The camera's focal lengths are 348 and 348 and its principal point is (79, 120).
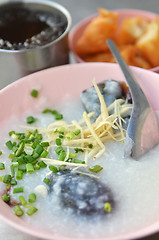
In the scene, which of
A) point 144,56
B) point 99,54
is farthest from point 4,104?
point 144,56

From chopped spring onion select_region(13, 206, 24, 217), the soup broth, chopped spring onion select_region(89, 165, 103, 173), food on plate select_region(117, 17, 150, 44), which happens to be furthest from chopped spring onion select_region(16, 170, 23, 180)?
food on plate select_region(117, 17, 150, 44)

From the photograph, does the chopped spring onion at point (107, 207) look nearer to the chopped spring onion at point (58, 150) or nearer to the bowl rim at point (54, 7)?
the chopped spring onion at point (58, 150)

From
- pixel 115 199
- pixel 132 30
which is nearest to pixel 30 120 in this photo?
pixel 115 199

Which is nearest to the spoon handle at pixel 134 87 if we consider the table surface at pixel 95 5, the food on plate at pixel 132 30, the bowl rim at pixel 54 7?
the bowl rim at pixel 54 7

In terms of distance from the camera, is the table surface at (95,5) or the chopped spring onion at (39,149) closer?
the chopped spring onion at (39,149)

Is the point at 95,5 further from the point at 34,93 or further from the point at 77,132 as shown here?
the point at 77,132

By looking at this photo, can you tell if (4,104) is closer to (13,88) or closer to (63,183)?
(13,88)
